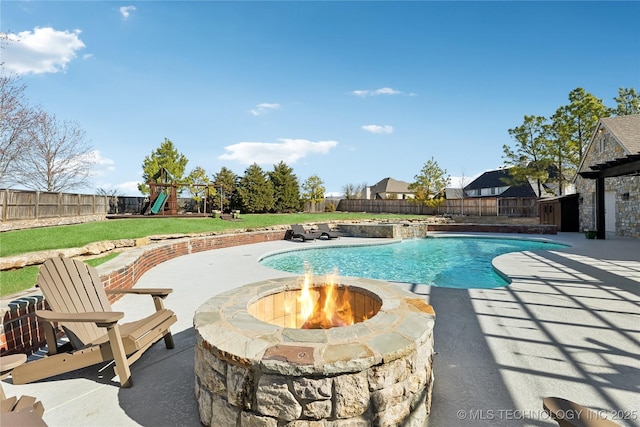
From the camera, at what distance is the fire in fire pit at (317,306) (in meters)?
3.53

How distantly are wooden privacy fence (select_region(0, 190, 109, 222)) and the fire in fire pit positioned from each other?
55.8 ft

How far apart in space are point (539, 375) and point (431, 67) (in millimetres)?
17654

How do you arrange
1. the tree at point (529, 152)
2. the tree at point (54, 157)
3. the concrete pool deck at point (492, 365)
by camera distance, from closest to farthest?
the concrete pool deck at point (492, 365) → the tree at point (54, 157) → the tree at point (529, 152)

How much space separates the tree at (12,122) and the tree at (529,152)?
126ft

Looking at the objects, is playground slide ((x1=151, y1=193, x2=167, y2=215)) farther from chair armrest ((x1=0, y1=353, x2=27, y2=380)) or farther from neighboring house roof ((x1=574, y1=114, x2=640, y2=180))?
neighboring house roof ((x1=574, y1=114, x2=640, y2=180))

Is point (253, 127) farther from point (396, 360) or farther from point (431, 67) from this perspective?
point (396, 360)

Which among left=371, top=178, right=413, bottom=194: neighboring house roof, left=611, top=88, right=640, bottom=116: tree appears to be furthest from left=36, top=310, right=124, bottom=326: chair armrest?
left=371, top=178, right=413, bottom=194: neighboring house roof

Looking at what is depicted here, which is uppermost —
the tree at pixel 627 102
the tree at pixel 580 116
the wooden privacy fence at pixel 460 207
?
the tree at pixel 627 102

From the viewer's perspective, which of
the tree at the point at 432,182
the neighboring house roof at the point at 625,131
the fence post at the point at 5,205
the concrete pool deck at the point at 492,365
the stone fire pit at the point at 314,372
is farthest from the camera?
the tree at the point at 432,182

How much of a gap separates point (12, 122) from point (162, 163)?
10.4m

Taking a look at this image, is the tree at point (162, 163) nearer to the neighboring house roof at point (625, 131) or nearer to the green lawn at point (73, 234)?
the green lawn at point (73, 234)

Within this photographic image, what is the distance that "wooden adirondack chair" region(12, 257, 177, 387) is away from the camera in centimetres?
264

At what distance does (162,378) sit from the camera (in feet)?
9.51

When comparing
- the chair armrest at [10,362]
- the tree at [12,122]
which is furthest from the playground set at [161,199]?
the chair armrest at [10,362]
